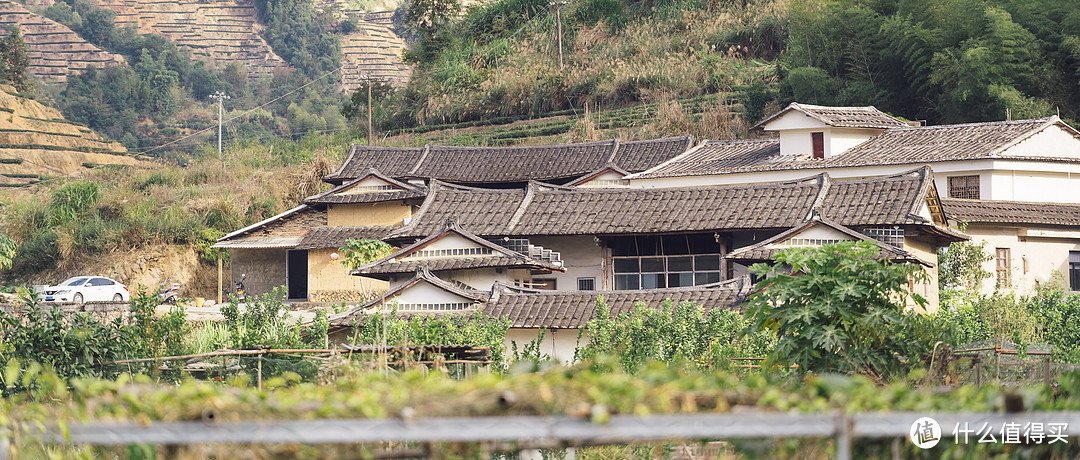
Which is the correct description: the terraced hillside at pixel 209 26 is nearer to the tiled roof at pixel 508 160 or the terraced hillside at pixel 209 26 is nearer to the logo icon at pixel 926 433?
the tiled roof at pixel 508 160

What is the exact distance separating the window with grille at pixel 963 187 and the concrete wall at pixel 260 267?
17.9m

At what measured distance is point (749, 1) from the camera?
4925 cm

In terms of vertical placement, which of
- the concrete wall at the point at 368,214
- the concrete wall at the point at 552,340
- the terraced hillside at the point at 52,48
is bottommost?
the concrete wall at the point at 552,340

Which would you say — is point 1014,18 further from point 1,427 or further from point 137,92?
point 137,92

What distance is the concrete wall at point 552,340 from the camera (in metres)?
19.2

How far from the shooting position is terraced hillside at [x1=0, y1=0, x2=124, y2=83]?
93.9 metres

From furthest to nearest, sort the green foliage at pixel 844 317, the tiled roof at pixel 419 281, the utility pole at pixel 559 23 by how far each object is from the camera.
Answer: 1. the utility pole at pixel 559 23
2. the tiled roof at pixel 419 281
3. the green foliage at pixel 844 317

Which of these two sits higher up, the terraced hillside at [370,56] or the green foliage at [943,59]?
the terraced hillside at [370,56]

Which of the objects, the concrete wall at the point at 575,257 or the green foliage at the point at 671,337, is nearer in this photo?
the green foliage at the point at 671,337

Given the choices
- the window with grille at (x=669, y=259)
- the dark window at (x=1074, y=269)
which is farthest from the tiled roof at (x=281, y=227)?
the dark window at (x=1074, y=269)

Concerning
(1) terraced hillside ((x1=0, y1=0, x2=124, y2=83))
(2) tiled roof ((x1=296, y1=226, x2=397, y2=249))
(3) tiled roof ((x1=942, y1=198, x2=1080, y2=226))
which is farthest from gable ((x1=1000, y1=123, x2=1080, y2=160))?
(1) terraced hillside ((x1=0, y1=0, x2=124, y2=83))

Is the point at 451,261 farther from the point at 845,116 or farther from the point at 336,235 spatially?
the point at 845,116

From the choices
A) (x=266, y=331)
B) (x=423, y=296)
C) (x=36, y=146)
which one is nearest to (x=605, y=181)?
(x=423, y=296)

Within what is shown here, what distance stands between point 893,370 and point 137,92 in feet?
275
